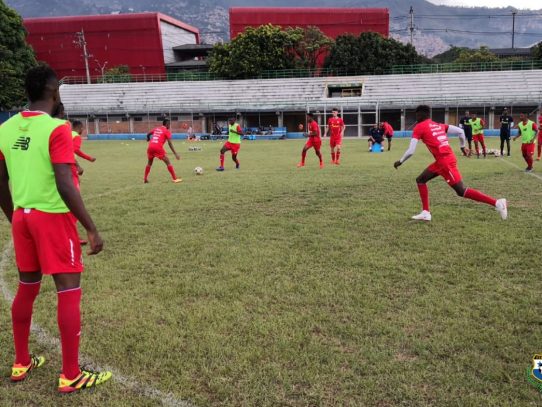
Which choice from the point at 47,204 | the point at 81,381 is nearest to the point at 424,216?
the point at 81,381

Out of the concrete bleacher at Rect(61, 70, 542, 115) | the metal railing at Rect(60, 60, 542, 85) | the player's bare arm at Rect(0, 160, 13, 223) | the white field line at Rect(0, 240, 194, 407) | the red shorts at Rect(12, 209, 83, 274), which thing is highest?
the metal railing at Rect(60, 60, 542, 85)

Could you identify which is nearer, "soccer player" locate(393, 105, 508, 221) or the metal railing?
"soccer player" locate(393, 105, 508, 221)

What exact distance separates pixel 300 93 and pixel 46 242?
4702 cm

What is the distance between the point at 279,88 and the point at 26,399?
48454 mm

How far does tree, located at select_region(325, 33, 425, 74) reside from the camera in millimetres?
52594

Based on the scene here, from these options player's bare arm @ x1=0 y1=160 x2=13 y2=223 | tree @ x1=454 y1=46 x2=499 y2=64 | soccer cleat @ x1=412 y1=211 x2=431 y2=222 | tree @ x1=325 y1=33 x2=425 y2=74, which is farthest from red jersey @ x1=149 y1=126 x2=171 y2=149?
tree @ x1=454 y1=46 x2=499 y2=64

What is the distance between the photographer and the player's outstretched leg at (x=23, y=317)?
121 inches

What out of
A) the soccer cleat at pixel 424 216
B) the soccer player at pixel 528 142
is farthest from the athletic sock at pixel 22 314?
the soccer player at pixel 528 142

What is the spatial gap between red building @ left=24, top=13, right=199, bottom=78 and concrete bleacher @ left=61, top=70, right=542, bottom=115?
17368mm

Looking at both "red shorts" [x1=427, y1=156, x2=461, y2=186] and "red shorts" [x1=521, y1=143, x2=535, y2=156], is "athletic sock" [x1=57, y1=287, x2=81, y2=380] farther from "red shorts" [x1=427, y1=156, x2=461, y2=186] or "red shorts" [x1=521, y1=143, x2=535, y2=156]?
"red shorts" [x1=521, y1=143, x2=535, y2=156]

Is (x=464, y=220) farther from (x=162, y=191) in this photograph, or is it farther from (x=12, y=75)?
(x=12, y=75)

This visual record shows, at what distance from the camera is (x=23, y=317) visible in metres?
3.12

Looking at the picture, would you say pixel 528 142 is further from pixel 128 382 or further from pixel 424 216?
pixel 128 382

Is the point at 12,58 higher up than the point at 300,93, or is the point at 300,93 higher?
the point at 12,58
